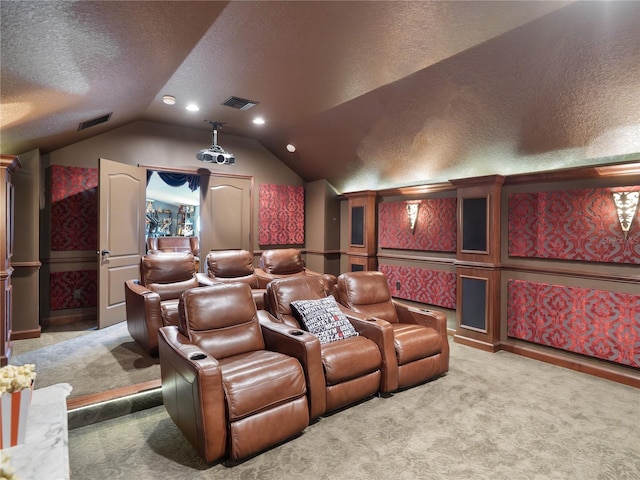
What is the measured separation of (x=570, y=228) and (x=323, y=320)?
2530 millimetres

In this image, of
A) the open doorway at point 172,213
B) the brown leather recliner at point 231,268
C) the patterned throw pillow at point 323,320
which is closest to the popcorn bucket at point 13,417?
the patterned throw pillow at point 323,320

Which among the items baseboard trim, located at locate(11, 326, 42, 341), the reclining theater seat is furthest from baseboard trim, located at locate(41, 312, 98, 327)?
the reclining theater seat

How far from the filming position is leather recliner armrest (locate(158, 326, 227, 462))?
1969 millimetres

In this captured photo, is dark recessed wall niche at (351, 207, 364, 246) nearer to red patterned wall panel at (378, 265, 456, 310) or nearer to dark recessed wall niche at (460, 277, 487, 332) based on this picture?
red patterned wall panel at (378, 265, 456, 310)

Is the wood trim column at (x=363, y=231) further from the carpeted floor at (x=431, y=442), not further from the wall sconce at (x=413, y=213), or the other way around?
the carpeted floor at (x=431, y=442)

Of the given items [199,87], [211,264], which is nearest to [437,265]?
[211,264]

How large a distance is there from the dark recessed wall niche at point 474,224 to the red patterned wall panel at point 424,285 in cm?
57

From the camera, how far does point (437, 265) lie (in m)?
4.77

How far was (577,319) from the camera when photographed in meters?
3.46

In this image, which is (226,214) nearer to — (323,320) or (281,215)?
(281,215)

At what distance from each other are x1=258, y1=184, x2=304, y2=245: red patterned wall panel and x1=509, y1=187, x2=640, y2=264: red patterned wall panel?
3.71 metres

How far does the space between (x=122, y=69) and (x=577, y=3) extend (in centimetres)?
315

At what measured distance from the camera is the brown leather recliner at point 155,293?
344 centimetres

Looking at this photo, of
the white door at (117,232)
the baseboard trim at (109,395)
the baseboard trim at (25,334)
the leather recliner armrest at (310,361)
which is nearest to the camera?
the leather recliner armrest at (310,361)
